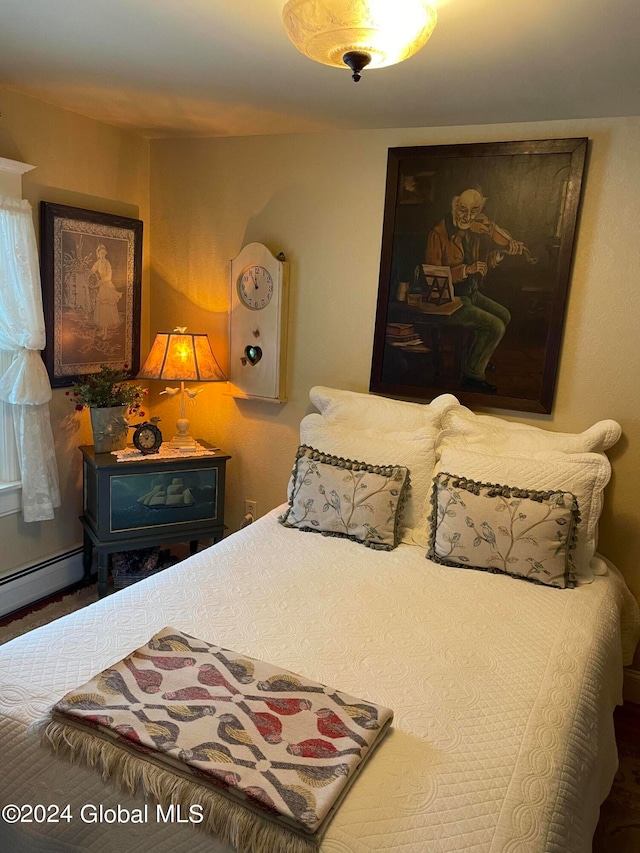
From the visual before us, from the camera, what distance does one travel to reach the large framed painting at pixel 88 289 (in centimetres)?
285

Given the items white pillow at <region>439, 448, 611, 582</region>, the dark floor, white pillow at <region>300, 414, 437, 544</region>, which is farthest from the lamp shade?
the dark floor

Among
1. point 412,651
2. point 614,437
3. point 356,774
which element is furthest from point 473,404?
point 356,774

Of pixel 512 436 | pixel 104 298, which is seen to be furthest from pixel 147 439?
pixel 512 436

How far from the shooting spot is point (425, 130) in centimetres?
268

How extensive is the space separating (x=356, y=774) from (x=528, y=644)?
2.36 feet

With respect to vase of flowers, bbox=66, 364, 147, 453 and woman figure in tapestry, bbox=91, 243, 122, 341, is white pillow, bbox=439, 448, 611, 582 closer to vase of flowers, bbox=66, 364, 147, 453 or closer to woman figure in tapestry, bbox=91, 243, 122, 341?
vase of flowers, bbox=66, 364, 147, 453

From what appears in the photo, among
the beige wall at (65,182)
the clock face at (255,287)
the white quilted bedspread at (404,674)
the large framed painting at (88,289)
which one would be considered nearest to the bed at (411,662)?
the white quilted bedspread at (404,674)

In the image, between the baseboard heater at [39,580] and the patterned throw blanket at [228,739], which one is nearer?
the patterned throw blanket at [228,739]

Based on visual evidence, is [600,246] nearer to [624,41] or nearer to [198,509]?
[624,41]

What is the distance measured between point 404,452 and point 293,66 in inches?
56.8

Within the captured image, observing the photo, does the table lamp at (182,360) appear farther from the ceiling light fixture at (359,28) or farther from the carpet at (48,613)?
the ceiling light fixture at (359,28)

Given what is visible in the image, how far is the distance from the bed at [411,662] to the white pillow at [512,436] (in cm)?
1

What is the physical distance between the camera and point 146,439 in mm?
3010

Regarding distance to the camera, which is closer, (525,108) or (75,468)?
(525,108)
